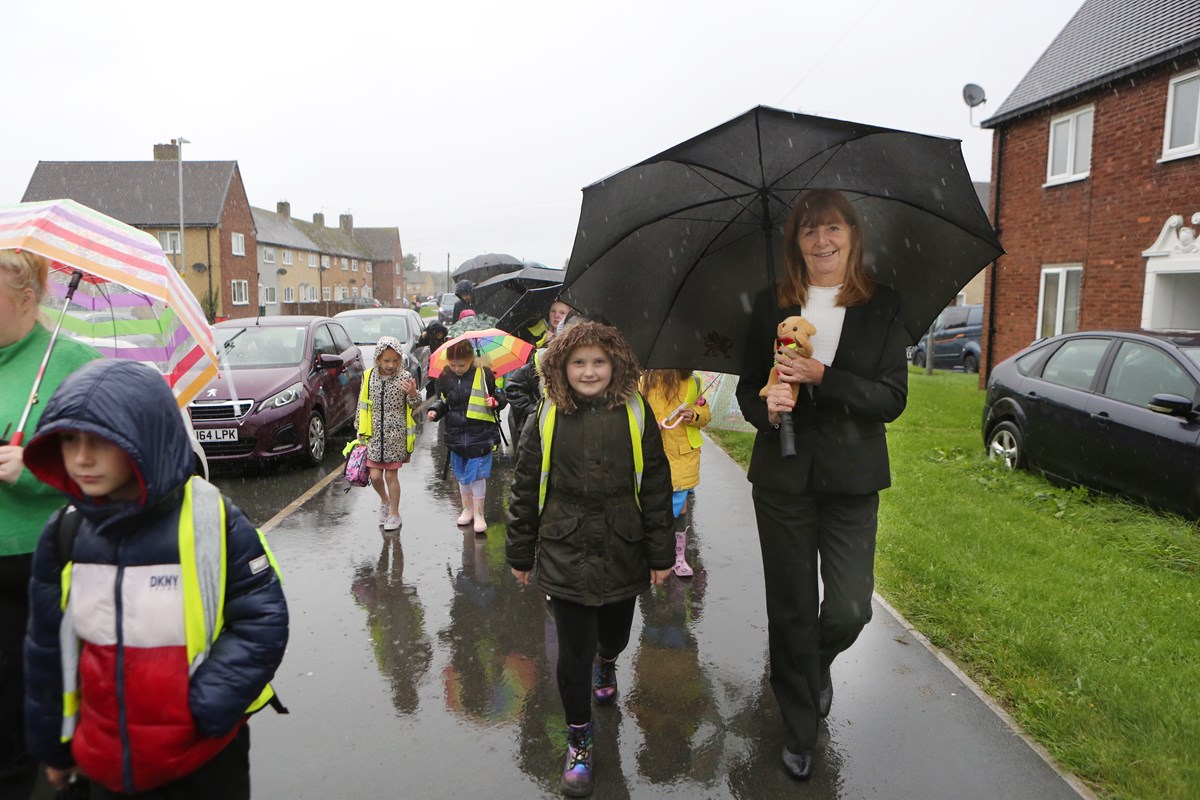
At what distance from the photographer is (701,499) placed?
785cm

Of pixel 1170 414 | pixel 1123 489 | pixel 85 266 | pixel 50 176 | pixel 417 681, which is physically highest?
pixel 50 176

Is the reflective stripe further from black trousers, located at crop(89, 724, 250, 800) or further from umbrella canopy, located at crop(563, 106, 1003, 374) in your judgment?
black trousers, located at crop(89, 724, 250, 800)

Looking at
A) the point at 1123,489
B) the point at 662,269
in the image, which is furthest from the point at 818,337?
the point at 1123,489

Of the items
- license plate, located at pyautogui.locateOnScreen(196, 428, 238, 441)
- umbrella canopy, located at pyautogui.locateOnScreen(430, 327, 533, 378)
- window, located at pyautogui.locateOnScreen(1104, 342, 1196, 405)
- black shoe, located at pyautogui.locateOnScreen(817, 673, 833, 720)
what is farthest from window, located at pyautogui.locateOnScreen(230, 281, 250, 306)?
black shoe, located at pyautogui.locateOnScreen(817, 673, 833, 720)

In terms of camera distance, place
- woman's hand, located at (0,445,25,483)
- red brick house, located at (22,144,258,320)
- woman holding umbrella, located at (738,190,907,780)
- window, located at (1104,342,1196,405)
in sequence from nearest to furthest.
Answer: woman's hand, located at (0,445,25,483), woman holding umbrella, located at (738,190,907,780), window, located at (1104,342,1196,405), red brick house, located at (22,144,258,320)

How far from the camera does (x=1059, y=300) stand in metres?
15.2

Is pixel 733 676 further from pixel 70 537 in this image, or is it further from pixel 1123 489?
pixel 1123 489

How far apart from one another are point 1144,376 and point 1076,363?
915 mm

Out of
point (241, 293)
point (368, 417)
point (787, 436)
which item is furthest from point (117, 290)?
point (241, 293)

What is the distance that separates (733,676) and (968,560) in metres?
2.41

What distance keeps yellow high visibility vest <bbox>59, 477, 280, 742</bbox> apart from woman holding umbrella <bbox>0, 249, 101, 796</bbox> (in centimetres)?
61

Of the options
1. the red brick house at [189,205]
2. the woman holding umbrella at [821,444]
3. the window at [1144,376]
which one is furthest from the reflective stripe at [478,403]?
the red brick house at [189,205]

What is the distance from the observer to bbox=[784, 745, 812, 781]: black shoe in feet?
10.6

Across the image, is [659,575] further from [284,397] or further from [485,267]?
[485,267]
